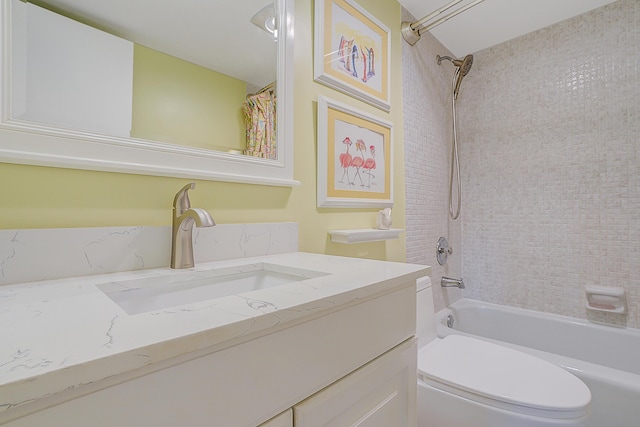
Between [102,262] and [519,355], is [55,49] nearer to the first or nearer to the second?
[102,262]

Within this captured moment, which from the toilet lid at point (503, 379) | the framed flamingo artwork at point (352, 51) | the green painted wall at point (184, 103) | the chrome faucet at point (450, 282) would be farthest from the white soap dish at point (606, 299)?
the green painted wall at point (184, 103)

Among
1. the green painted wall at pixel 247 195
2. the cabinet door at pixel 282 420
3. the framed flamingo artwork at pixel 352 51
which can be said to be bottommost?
the cabinet door at pixel 282 420

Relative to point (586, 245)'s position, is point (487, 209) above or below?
above

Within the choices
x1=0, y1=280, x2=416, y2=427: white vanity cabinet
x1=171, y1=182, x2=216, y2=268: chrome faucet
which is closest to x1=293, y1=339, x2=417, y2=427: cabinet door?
→ x1=0, y1=280, x2=416, y2=427: white vanity cabinet

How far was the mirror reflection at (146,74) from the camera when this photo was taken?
25.3 inches

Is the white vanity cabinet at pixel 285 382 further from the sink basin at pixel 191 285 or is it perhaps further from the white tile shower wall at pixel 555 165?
the white tile shower wall at pixel 555 165

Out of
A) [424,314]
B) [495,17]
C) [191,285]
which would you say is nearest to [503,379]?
[424,314]

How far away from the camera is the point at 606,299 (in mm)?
1679

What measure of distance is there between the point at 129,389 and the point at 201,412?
0.10m

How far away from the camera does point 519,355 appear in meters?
1.18

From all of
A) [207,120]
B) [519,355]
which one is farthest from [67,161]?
[519,355]

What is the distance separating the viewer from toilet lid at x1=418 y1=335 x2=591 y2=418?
2.92 ft

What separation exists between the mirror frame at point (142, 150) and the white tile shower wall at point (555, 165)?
5.70ft

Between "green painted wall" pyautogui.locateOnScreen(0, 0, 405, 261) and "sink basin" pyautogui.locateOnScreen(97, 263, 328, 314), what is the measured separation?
0.58ft
